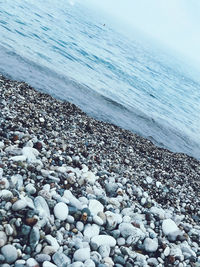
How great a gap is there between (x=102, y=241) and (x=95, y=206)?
81 centimetres

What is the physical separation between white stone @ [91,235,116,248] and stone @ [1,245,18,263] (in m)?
1.21

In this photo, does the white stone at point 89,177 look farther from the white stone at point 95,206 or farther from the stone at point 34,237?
the stone at point 34,237

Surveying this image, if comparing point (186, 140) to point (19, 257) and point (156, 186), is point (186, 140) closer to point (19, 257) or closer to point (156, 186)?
point (156, 186)

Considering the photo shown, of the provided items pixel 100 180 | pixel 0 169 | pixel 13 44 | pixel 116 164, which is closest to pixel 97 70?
pixel 13 44

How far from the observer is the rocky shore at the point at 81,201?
3.37 m

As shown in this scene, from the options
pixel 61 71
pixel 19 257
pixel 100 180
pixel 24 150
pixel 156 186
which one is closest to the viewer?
pixel 19 257

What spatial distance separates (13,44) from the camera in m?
18.9

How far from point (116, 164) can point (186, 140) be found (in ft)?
42.4

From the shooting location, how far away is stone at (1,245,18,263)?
2932 mm

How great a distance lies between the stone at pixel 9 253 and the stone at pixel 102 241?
1205mm

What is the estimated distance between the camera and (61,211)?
12.9 ft

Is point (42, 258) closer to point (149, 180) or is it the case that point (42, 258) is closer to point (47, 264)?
point (47, 264)

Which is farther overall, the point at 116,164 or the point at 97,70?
the point at 97,70

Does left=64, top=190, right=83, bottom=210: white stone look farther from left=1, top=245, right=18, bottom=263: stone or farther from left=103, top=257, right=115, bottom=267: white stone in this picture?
left=1, top=245, right=18, bottom=263: stone
